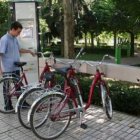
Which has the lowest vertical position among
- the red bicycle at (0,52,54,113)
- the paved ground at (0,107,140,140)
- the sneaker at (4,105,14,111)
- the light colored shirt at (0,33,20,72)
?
the paved ground at (0,107,140,140)

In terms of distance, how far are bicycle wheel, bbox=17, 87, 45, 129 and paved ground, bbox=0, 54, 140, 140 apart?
0.54 ft

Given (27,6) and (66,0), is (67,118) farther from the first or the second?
(66,0)

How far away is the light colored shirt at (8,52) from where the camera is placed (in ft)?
19.6

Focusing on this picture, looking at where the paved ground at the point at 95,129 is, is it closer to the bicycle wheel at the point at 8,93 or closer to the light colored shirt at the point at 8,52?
the bicycle wheel at the point at 8,93

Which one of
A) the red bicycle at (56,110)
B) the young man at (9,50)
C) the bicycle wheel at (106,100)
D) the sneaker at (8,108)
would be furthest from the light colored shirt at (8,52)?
the bicycle wheel at (106,100)

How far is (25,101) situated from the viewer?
541 centimetres

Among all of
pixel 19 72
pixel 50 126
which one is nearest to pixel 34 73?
pixel 19 72

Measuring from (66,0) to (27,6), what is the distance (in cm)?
234

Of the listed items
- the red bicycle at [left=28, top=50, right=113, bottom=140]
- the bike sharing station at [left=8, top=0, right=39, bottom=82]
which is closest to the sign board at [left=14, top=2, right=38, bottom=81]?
the bike sharing station at [left=8, top=0, right=39, bottom=82]

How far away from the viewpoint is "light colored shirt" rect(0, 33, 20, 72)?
5969 mm

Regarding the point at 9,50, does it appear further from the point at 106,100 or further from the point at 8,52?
the point at 106,100

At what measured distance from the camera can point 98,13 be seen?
26578mm

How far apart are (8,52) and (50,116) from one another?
180 cm

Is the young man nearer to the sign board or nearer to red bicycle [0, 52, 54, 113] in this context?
red bicycle [0, 52, 54, 113]
